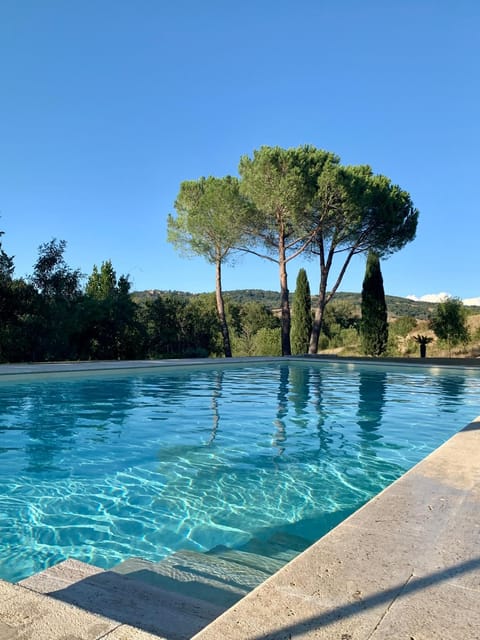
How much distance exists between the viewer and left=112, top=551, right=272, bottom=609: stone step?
1.87 m

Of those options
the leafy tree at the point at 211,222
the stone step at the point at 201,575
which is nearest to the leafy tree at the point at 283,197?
the leafy tree at the point at 211,222

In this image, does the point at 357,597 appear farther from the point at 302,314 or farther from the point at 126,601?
the point at 302,314

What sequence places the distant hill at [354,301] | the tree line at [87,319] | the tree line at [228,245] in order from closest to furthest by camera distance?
the tree line at [87,319] → the tree line at [228,245] → the distant hill at [354,301]

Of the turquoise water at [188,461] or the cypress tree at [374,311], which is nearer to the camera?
the turquoise water at [188,461]

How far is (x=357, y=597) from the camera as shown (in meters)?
1.25

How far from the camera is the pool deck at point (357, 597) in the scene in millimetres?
1081

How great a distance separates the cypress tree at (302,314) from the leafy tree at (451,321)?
244 inches

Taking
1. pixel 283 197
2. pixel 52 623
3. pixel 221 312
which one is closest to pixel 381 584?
pixel 52 623

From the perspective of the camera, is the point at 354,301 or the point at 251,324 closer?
the point at 251,324

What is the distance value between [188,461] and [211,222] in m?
15.0

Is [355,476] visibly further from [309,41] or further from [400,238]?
[400,238]

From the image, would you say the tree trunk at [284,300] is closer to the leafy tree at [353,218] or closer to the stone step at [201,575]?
the leafy tree at [353,218]

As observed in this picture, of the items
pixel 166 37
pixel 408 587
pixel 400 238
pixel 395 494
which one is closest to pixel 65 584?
pixel 408 587

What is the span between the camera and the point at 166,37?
38.3 ft
